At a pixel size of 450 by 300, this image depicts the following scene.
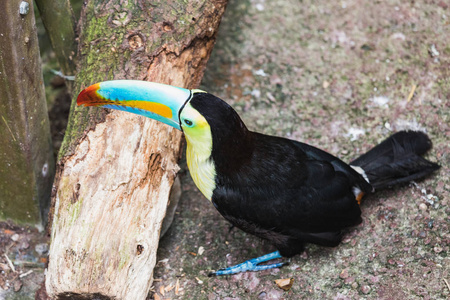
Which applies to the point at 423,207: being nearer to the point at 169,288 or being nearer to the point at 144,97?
the point at 169,288

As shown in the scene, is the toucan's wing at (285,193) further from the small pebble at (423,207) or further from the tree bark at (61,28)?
the tree bark at (61,28)

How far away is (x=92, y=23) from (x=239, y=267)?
193cm

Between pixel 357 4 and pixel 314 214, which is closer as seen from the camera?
pixel 314 214

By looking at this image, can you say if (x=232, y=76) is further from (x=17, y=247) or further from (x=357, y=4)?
(x=17, y=247)

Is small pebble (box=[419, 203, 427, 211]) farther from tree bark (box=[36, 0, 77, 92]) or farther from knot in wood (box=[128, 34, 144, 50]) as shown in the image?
tree bark (box=[36, 0, 77, 92])

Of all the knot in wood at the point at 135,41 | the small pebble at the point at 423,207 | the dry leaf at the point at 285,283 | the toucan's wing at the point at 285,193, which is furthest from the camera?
the small pebble at the point at 423,207

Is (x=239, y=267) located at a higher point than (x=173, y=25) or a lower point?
lower

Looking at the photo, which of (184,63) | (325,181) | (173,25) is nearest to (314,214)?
(325,181)

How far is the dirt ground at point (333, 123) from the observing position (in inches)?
126

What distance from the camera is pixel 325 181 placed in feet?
10.5

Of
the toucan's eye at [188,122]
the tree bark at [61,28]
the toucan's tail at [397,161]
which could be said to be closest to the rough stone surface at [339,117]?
the toucan's tail at [397,161]

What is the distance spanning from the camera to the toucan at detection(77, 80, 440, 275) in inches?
110

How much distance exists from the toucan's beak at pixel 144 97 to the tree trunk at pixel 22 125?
51 centimetres

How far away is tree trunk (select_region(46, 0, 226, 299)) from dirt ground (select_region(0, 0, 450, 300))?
0.58m
